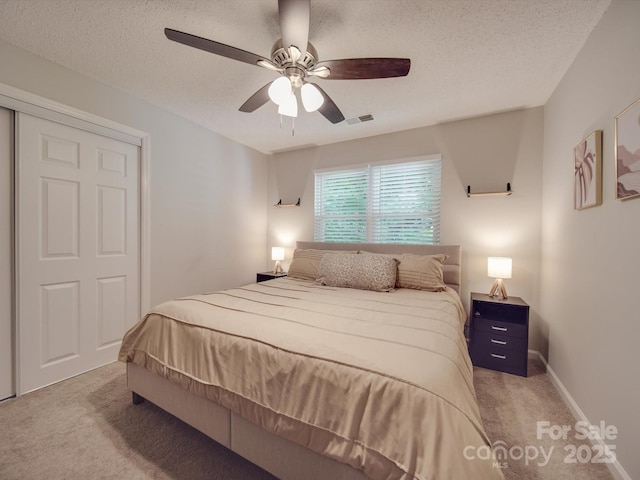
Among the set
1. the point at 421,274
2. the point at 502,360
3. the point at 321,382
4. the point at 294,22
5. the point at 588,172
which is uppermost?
the point at 294,22

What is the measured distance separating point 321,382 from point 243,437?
0.61 meters

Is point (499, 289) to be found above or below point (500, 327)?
above

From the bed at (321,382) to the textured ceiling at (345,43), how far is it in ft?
6.12

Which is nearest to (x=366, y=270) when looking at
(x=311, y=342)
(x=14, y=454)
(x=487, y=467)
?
(x=311, y=342)

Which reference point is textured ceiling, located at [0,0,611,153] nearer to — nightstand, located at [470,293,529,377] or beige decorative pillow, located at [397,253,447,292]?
beige decorative pillow, located at [397,253,447,292]

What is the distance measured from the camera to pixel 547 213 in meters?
2.51

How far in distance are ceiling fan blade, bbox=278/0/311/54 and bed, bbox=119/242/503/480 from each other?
5.23 feet

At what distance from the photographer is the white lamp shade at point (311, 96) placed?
1709 mm

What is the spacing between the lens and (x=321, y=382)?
41.7 inches

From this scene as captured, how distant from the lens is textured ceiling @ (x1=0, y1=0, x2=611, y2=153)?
1554 mm

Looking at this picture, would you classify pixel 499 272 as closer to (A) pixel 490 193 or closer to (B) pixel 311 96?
(A) pixel 490 193

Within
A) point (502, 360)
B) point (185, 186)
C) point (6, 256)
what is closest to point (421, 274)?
point (502, 360)

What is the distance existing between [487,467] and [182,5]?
264 cm

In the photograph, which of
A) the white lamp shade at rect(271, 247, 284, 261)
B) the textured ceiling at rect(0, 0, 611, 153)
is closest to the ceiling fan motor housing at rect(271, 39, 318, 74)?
the textured ceiling at rect(0, 0, 611, 153)
